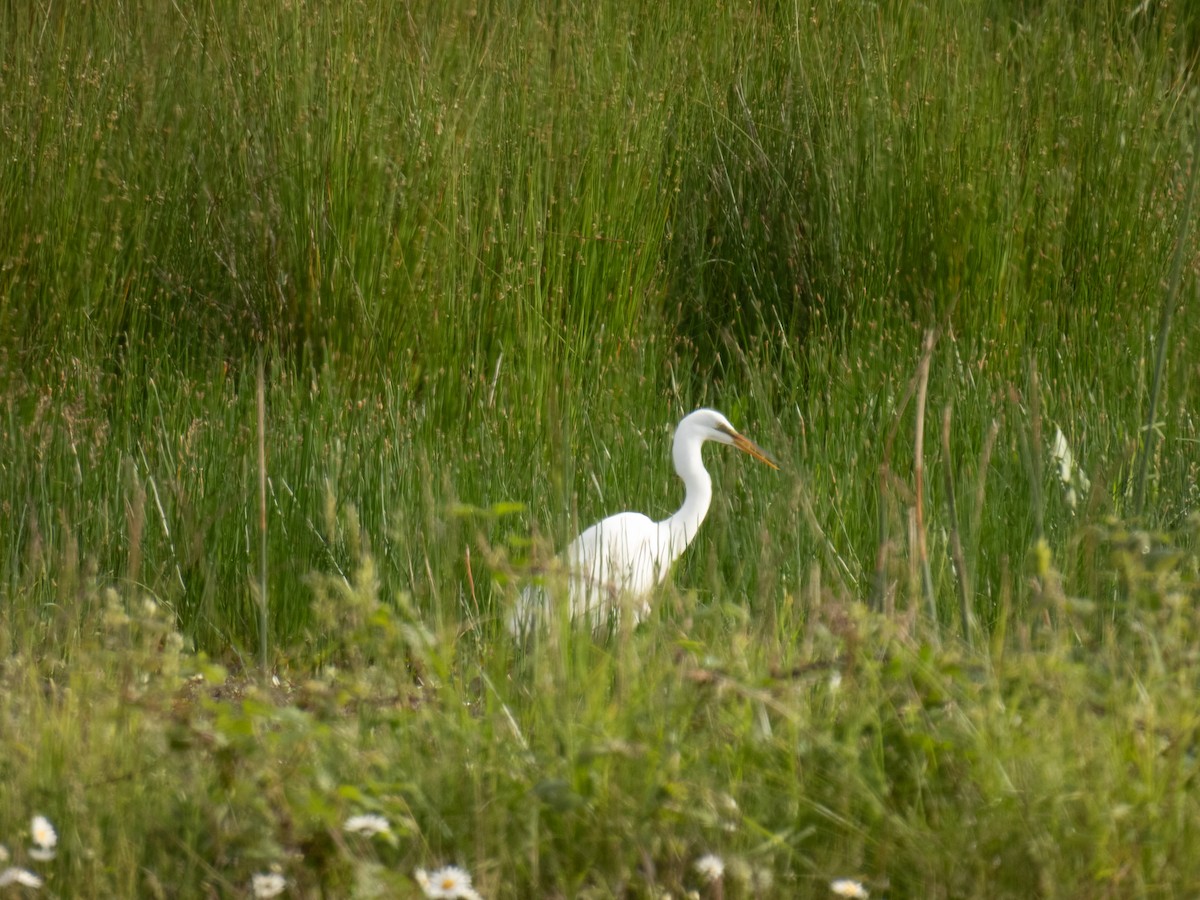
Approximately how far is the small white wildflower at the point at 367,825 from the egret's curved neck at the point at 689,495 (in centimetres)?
188

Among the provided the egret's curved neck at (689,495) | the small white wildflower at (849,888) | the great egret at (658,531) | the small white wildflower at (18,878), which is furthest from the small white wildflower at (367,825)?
the egret's curved neck at (689,495)

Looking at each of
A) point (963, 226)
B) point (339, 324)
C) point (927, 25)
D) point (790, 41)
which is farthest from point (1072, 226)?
point (339, 324)

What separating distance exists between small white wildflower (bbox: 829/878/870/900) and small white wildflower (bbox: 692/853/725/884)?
128mm

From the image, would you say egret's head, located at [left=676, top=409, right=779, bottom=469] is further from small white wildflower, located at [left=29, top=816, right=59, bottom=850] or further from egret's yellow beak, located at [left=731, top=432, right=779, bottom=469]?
small white wildflower, located at [left=29, top=816, right=59, bottom=850]

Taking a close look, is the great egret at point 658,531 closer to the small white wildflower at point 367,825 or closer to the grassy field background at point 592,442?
the grassy field background at point 592,442

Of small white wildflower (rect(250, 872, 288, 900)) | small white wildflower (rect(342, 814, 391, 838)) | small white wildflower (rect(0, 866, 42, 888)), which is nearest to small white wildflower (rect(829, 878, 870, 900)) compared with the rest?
small white wildflower (rect(342, 814, 391, 838))

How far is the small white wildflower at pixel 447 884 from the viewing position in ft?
5.33

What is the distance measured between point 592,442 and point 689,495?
0.41 metres

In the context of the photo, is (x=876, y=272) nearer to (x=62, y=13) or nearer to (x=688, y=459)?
(x=688, y=459)

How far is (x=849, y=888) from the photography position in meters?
1.66

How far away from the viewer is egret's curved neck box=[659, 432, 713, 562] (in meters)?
3.63

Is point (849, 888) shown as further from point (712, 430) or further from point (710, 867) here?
point (712, 430)

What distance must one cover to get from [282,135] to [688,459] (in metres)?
1.64

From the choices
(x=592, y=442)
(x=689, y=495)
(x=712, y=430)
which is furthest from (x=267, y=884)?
(x=592, y=442)
